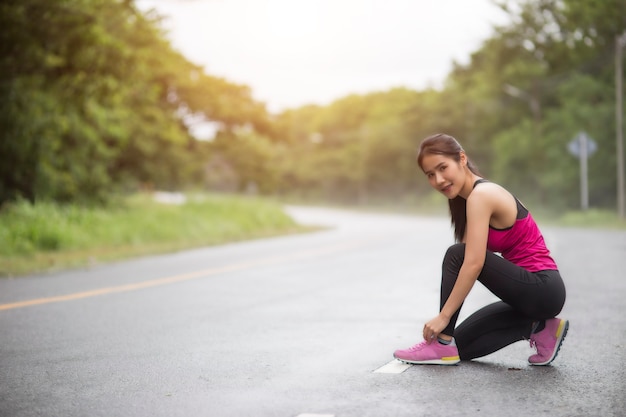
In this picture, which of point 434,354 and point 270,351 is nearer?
point 434,354

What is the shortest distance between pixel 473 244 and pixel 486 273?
0.28 metres

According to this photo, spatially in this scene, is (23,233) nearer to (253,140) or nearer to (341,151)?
(253,140)

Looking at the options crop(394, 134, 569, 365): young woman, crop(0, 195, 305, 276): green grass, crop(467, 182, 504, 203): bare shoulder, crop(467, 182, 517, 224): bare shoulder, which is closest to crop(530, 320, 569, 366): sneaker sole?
crop(394, 134, 569, 365): young woman

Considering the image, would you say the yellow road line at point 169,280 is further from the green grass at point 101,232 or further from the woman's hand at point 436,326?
the woman's hand at point 436,326

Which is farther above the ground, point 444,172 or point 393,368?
point 444,172

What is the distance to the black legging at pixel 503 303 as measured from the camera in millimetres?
4918

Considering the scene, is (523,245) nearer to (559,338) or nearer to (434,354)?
(559,338)

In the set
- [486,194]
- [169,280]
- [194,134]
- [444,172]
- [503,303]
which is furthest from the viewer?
[194,134]

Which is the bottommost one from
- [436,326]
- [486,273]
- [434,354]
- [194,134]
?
[434,354]

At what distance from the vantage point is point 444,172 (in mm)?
4883

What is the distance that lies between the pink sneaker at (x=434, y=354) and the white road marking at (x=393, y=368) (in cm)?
7

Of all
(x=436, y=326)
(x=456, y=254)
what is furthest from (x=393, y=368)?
(x=456, y=254)

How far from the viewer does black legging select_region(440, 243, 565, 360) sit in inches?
194

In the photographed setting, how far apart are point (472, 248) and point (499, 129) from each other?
4559cm
